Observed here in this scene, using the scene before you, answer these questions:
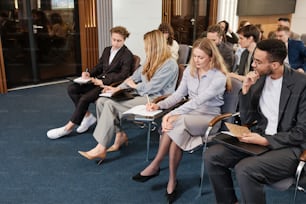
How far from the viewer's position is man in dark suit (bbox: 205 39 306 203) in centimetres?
176

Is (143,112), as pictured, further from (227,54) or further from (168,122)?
(227,54)

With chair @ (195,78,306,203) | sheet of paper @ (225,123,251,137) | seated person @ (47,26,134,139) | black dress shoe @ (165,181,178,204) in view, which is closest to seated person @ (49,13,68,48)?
seated person @ (47,26,134,139)

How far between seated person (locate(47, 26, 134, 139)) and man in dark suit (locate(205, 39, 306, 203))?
1.61 meters

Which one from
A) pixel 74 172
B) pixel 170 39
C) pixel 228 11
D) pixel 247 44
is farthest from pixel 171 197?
pixel 228 11

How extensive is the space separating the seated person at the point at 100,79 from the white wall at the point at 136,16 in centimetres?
190

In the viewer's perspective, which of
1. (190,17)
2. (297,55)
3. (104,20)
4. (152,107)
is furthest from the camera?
(190,17)

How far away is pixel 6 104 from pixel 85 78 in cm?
178

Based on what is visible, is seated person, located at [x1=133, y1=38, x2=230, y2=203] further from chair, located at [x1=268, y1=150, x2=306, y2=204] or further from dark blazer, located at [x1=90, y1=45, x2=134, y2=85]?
dark blazer, located at [x1=90, y1=45, x2=134, y2=85]

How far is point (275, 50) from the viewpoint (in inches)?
73.1

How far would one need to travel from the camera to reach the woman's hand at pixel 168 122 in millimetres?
2279

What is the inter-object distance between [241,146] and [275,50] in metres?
0.62

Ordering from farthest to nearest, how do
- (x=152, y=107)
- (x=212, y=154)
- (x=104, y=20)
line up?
(x=104, y=20) → (x=152, y=107) → (x=212, y=154)

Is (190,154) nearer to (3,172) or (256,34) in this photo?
(256,34)

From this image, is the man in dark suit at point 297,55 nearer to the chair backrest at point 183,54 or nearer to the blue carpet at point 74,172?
the chair backrest at point 183,54
